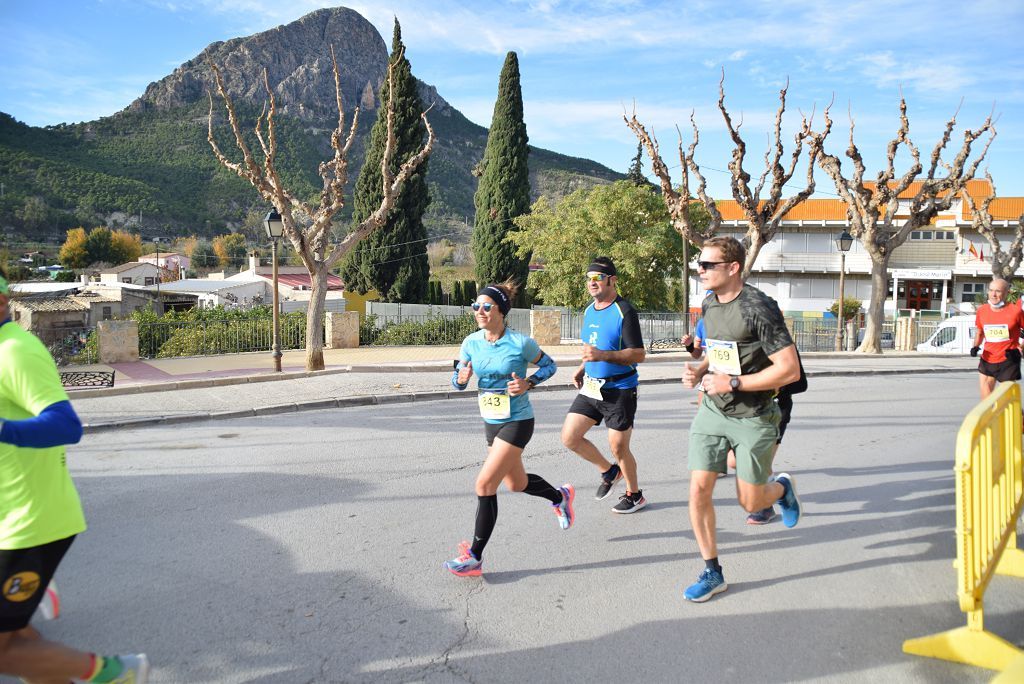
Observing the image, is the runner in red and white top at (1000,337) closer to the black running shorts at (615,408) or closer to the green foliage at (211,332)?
the black running shorts at (615,408)

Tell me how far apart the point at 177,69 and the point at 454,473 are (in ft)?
455

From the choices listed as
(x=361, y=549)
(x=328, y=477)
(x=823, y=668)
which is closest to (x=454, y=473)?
(x=328, y=477)

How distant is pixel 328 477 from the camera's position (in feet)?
24.0

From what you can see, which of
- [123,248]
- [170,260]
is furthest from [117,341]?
[123,248]

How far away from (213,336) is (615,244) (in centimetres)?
1650

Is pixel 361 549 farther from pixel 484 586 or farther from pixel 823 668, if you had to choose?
pixel 823 668

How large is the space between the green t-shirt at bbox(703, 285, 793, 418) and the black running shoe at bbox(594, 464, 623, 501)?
212 cm

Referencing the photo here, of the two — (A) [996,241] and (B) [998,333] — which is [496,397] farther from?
(A) [996,241]

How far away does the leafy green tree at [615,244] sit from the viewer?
3178 centimetres

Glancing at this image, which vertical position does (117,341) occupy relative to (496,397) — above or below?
below

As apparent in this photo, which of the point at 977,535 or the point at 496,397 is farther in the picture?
the point at 496,397

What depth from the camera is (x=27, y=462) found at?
9.08ft

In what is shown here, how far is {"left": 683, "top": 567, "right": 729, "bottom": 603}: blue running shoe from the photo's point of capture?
171 inches

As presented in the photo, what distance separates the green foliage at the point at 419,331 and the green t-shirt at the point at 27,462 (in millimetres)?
22517
